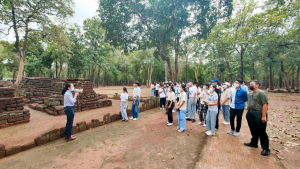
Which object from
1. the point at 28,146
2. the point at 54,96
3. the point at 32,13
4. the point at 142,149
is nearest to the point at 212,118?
the point at 142,149

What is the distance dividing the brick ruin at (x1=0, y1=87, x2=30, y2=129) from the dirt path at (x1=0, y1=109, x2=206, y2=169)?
11.2ft

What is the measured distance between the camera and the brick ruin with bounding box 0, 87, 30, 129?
18.5ft

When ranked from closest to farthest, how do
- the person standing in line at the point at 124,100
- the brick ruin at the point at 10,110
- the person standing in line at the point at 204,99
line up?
the person standing in line at the point at 204,99 < the brick ruin at the point at 10,110 < the person standing in line at the point at 124,100

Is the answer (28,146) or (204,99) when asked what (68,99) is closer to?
(28,146)

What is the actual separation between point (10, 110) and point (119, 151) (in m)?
5.81

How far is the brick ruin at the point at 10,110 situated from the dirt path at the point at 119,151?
134 inches

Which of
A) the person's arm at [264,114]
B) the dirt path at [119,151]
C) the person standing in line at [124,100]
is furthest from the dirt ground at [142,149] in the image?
the person standing in line at [124,100]

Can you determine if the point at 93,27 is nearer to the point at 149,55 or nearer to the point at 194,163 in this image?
the point at 149,55

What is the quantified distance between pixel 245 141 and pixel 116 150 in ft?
11.6

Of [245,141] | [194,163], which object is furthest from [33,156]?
[245,141]

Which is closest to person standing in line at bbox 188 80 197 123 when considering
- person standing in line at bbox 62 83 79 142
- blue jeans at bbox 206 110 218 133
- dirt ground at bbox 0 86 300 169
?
dirt ground at bbox 0 86 300 169

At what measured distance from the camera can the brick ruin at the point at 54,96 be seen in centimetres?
805

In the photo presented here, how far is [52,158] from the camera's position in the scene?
10.4ft

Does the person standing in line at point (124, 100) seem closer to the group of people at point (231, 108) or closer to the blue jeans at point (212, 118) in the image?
the group of people at point (231, 108)
